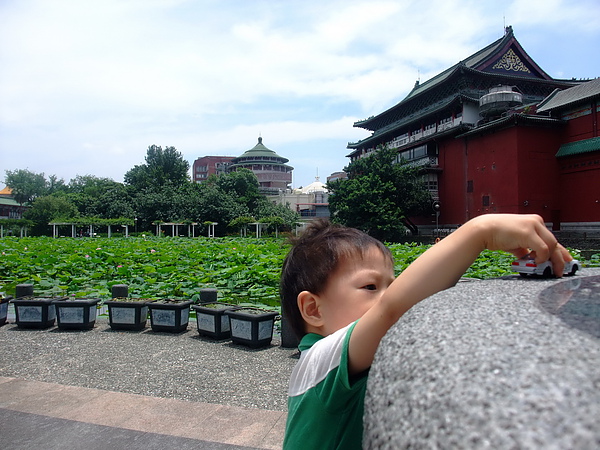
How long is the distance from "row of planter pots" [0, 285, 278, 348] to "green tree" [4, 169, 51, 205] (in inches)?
1938

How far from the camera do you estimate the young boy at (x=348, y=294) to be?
2.22 feet

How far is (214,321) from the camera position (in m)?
5.15

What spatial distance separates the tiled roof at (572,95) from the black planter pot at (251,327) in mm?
17447

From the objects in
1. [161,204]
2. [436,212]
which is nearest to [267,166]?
[161,204]

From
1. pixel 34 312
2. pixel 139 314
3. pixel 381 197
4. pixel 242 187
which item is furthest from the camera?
pixel 242 187

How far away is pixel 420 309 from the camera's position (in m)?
0.61

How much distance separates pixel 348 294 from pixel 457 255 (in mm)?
314

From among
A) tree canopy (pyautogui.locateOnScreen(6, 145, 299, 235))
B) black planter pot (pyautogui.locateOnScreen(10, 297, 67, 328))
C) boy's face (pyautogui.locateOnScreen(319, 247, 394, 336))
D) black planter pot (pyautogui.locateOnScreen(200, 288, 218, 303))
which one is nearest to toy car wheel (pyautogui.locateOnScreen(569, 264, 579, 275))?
boy's face (pyautogui.locateOnScreen(319, 247, 394, 336))

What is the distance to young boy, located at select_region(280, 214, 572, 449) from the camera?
2.22 feet

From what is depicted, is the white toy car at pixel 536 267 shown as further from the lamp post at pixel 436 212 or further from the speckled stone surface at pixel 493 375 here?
the lamp post at pixel 436 212

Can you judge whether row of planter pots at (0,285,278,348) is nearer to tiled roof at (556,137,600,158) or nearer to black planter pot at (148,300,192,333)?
black planter pot at (148,300,192,333)

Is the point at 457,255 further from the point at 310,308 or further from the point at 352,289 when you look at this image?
the point at 310,308

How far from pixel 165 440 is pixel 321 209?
44.6 meters

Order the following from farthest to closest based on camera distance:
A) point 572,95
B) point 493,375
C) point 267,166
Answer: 1. point 267,166
2. point 572,95
3. point 493,375
